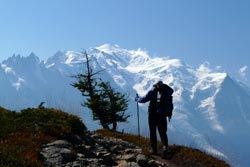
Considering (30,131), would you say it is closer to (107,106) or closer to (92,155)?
(92,155)

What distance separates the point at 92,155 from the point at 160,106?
3242 mm

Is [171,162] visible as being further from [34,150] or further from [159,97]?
[34,150]

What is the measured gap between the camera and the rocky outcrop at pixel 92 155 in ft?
48.2

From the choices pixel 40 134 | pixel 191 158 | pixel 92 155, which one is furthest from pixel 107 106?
pixel 92 155

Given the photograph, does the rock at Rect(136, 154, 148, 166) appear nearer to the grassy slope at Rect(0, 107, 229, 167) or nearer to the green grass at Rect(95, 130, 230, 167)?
the green grass at Rect(95, 130, 230, 167)

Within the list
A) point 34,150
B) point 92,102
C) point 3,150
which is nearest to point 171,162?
point 34,150

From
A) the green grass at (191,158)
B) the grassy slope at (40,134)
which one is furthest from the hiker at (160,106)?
the grassy slope at (40,134)

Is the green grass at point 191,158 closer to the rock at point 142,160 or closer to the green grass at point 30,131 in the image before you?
the rock at point 142,160

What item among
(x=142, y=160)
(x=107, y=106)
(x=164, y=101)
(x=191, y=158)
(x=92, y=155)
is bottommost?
(x=142, y=160)

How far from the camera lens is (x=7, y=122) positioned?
1827cm

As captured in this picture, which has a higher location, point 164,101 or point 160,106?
point 164,101

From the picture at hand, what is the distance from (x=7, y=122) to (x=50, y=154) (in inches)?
160

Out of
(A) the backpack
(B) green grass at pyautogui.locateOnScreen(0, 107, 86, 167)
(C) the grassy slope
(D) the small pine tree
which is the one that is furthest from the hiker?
(D) the small pine tree

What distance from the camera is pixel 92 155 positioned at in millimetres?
17094
